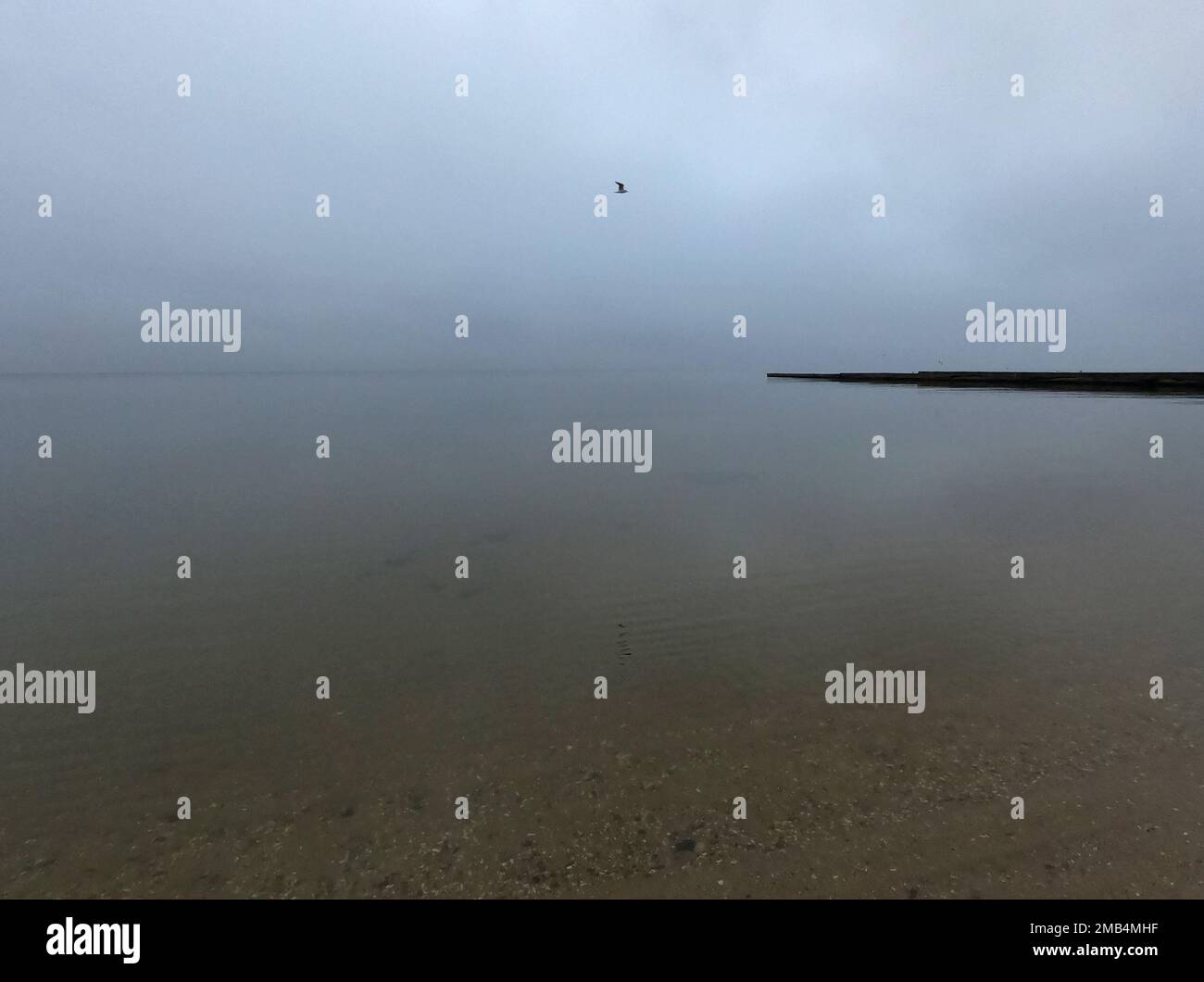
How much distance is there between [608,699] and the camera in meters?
9.23

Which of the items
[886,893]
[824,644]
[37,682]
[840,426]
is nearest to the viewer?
[886,893]

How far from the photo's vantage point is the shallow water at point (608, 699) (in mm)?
5961

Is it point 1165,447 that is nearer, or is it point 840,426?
point 1165,447

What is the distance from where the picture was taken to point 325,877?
5.79 m

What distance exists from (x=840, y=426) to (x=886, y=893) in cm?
4961

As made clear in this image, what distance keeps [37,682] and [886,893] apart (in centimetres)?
1432

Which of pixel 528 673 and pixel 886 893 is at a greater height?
pixel 528 673

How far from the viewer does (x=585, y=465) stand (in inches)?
1214

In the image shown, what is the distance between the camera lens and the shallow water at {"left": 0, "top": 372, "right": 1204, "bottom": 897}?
5961 mm

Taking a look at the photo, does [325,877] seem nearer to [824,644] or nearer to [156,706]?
[156,706]
